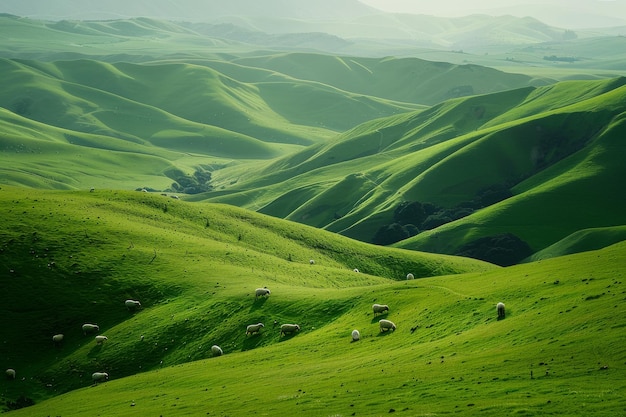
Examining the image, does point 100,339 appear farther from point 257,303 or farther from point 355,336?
point 355,336

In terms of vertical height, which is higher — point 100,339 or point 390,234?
point 100,339

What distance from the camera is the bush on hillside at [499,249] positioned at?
14088cm

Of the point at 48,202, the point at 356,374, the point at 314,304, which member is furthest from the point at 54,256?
the point at 356,374

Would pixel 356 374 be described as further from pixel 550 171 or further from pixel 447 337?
pixel 550 171

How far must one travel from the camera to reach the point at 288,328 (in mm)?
55844

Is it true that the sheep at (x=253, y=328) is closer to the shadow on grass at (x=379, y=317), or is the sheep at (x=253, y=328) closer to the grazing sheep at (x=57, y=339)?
the shadow on grass at (x=379, y=317)

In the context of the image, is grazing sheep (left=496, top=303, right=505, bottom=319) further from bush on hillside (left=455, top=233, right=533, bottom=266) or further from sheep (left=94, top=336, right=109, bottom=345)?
bush on hillside (left=455, top=233, right=533, bottom=266)

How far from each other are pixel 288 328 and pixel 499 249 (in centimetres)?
9687

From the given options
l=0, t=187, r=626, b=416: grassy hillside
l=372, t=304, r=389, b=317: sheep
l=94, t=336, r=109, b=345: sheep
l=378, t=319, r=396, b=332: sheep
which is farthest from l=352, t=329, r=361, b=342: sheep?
l=94, t=336, r=109, b=345: sheep

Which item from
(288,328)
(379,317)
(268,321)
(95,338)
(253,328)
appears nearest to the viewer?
(379,317)

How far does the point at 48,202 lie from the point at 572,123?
159 meters

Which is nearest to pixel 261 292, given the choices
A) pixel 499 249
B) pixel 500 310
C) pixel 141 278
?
pixel 141 278

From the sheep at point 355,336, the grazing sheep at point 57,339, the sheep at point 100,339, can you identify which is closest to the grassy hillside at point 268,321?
the grazing sheep at point 57,339

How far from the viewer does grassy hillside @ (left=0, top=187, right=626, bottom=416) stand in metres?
31.6
